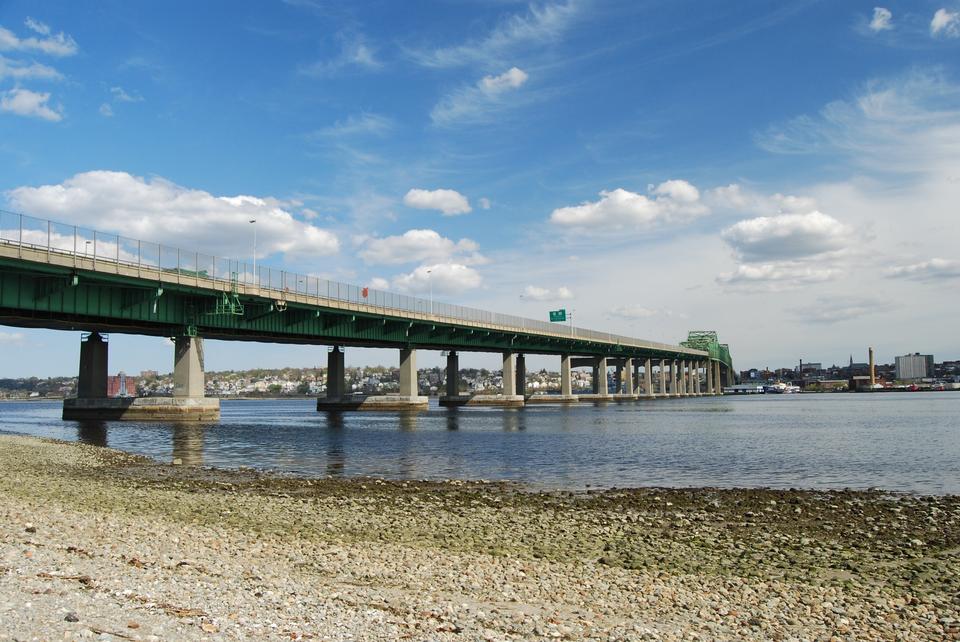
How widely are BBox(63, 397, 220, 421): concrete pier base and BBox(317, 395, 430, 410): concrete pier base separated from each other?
40513mm

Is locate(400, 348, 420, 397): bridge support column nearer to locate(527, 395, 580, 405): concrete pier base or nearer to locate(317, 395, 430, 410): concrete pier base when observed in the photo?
locate(317, 395, 430, 410): concrete pier base

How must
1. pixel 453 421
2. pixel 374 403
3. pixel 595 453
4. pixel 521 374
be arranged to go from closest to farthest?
pixel 595 453
pixel 453 421
pixel 374 403
pixel 521 374

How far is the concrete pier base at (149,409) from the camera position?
7869 cm

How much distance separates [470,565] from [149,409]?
73.5m

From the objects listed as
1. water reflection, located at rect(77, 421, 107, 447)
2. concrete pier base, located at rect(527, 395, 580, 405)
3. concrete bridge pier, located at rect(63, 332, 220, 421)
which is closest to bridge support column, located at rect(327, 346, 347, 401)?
concrete bridge pier, located at rect(63, 332, 220, 421)

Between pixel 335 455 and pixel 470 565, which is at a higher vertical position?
pixel 470 565

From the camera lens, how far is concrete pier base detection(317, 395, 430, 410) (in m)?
122

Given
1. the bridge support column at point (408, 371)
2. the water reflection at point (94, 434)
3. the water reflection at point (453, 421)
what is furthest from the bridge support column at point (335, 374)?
the water reflection at point (94, 434)

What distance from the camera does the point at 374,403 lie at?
12162 centimetres

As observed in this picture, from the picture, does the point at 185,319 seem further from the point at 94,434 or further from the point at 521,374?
the point at 521,374

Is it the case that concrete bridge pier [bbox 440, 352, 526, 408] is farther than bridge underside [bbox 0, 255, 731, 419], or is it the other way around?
concrete bridge pier [bbox 440, 352, 526, 408]

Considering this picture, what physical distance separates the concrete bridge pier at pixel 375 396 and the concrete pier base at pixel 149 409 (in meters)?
40.1

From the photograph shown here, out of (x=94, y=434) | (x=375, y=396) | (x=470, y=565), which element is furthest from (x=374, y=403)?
(x=470, y=565)

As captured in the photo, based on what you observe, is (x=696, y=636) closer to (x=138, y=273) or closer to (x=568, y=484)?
(x=568, y=484)
